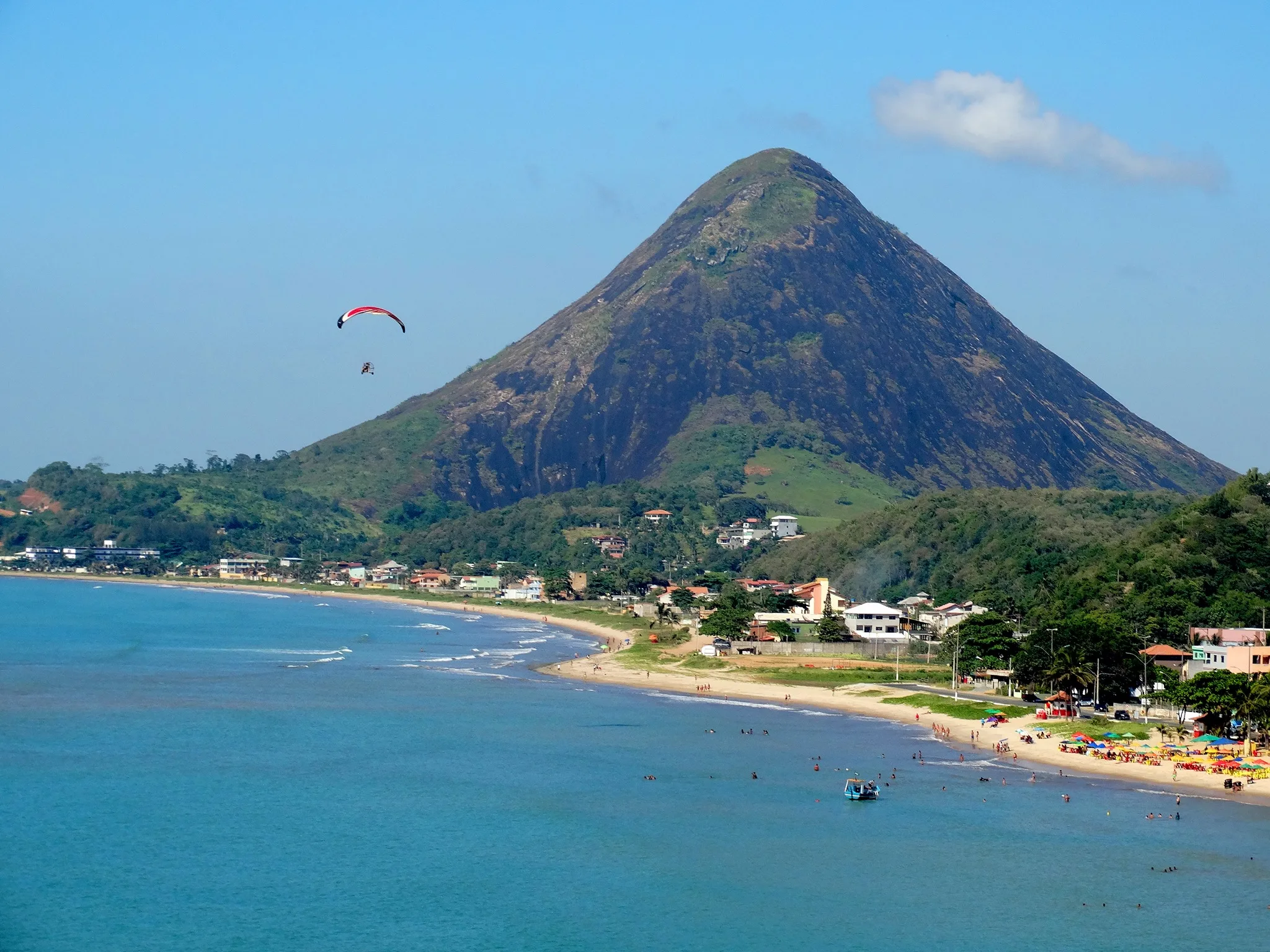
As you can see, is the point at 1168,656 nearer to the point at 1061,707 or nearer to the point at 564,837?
the point at 1061,707

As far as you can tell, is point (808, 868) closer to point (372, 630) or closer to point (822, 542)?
point (372, 630)

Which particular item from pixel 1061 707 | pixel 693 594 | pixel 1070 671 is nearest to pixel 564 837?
pixel 1061 707

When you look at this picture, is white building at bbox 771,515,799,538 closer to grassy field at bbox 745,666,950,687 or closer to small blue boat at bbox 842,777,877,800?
grassy field at bbox 745,666,950,687

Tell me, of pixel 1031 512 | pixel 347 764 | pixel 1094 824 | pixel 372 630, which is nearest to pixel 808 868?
pixel 1094 824

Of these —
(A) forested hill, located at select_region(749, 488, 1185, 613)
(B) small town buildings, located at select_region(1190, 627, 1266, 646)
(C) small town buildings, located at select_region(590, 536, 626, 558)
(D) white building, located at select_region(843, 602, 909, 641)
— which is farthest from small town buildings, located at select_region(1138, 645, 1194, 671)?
(C) small town buildings, located at select_region(590, 536, 626, 558)

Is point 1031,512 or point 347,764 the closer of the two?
point 347,764

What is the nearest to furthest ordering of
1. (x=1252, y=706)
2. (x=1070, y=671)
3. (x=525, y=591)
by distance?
(x=1252, y=706)
(x=1070, y=671)
(x=525, y=591)
